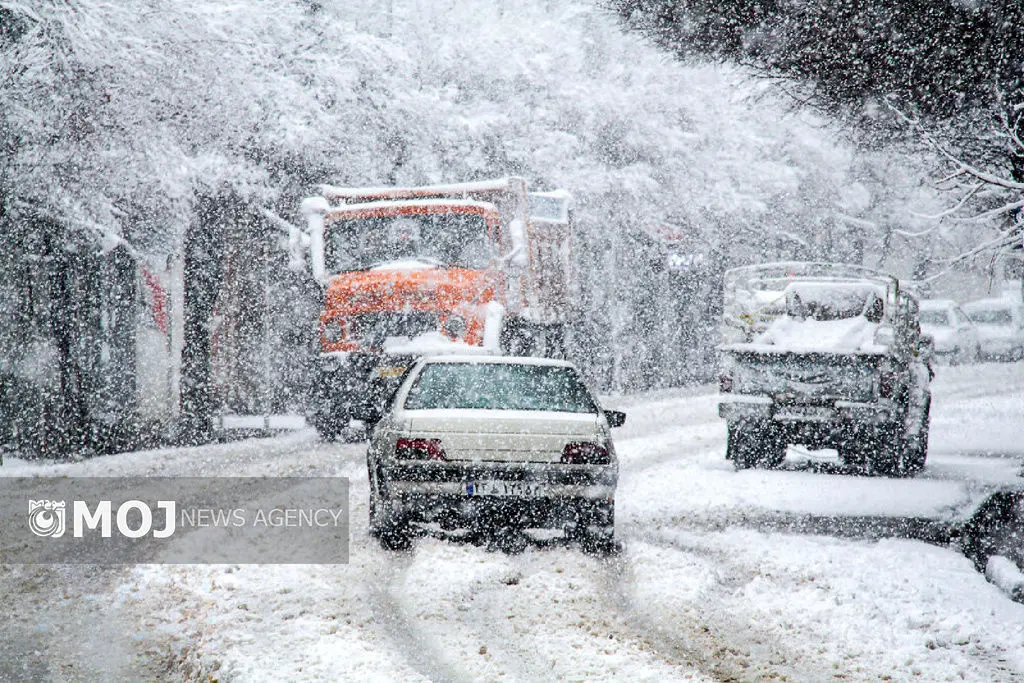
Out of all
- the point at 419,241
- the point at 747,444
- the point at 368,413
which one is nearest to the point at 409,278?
the point at 419,241

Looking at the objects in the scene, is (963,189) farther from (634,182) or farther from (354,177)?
(634,182)

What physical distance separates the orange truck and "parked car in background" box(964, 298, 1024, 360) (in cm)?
2192

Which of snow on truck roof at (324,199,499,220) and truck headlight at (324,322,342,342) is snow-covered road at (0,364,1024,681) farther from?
snow on truck roof at (324,199,499,220)

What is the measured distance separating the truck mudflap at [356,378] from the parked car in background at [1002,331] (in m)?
23.8

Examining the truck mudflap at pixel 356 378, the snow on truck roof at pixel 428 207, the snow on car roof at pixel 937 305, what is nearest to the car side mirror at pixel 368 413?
the truck mudflap at pixel 356 378

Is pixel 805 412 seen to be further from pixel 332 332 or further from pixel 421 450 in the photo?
pixel 332 332

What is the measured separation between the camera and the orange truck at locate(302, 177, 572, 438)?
15273 mm

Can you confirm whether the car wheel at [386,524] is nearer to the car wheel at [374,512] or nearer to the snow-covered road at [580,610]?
the car wheel at [374,512]

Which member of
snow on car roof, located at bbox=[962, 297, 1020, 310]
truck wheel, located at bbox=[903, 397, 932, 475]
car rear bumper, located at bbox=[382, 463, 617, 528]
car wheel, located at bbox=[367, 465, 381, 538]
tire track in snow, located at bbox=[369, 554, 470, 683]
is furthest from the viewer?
snow on car roof, located at bbox=[962, 297, 1020, 310]

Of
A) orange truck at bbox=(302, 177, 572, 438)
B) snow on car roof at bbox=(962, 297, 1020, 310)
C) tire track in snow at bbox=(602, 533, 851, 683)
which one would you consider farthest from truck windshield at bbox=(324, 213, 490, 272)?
snow on car roof at bbox=(962, 297, 1020, 310)

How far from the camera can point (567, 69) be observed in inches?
1077

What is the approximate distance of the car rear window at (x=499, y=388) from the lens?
9.21 metres

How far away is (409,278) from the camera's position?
15.4 m

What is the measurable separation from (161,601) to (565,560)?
9.65 ft
